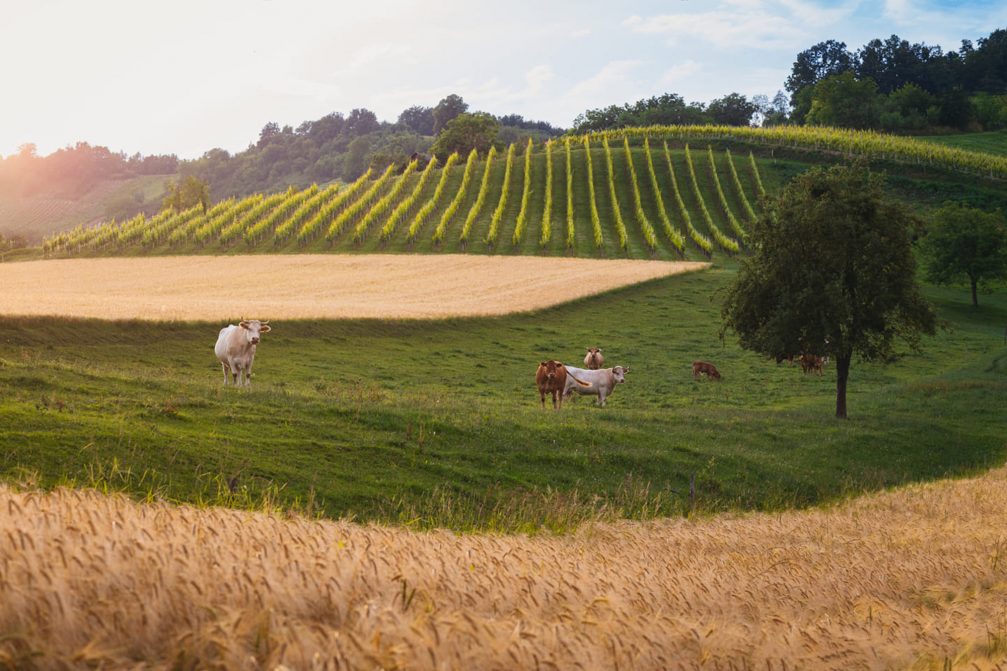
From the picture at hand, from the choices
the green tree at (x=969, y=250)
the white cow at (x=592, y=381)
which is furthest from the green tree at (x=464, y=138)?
the white cow at (x=592, y=381)

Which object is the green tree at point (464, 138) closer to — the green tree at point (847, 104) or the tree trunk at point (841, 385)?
the green tree at point (847, 104)

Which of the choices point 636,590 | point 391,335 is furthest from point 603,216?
point 636,590

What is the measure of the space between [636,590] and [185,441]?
13.7 meters

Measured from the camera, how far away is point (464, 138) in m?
150

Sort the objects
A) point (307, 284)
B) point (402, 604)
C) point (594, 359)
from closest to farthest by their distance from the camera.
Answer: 1. point (402, 604)
2. point (594, 359)
3. point (307, 284)

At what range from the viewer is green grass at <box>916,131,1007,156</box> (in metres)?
145

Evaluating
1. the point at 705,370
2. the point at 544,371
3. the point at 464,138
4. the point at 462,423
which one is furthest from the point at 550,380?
the point at 464,138

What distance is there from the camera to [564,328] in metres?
55.1

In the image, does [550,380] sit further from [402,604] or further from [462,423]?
[402,604]

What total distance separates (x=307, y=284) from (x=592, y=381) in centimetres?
3497

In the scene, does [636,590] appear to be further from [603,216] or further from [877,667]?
[603,216]

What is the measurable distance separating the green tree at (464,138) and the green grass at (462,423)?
9968 centimetres

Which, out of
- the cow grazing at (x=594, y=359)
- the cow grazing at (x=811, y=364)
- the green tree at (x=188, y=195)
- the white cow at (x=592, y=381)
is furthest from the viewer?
the green tree at (x=188, y=195)

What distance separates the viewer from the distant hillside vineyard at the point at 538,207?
95250 millimetres
